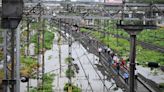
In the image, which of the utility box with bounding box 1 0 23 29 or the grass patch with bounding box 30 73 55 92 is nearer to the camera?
the utility box with bounding box 1 0 23 29

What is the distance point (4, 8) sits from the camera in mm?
6926

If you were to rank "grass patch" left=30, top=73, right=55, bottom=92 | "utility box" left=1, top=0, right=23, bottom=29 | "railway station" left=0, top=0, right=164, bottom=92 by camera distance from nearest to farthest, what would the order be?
"utility box" left=1, top=0, right=23, bottom=29 < "railway station" left=0, top=0, right=164, bottom=92 < "grass patch" left=30, top=73, right=55, bottom=92

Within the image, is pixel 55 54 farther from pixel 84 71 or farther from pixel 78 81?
pixel 78 81

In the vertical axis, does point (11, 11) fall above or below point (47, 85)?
above

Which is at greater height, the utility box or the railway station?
the utility box

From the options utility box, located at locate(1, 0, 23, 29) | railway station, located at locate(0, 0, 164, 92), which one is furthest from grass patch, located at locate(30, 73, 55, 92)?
utility box, located at locate(1, 0, 23, 29)

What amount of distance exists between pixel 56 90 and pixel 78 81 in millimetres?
2877

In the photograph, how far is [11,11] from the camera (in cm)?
694

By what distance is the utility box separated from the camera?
6.89m

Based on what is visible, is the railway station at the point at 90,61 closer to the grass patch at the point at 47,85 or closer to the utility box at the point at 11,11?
the grass patch at the point at 47,85

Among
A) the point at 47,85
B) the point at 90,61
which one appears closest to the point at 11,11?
the point at 47,85

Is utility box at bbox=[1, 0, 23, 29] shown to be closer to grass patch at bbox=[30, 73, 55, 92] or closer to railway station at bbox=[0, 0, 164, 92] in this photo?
railway station at bbox=[0, 0, 164, 92]

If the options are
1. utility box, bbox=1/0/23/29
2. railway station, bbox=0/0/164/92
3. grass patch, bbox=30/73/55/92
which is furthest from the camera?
grass patch, bbox=30/73/55/92

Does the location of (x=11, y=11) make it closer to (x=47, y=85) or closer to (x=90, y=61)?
(x=47, y=85)
